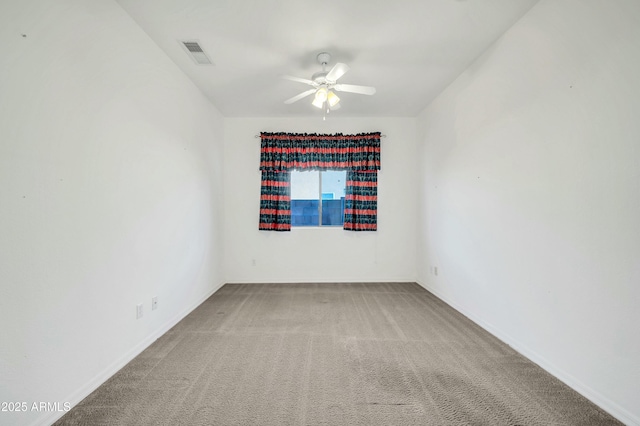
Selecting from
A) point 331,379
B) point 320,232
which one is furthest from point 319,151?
point 331,379

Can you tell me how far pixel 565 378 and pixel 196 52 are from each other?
13.0 ft

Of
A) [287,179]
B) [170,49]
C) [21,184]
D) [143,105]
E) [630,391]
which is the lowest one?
[630,391]

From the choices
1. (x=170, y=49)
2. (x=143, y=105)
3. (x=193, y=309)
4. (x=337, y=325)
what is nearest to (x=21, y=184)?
(x=143, y=105)

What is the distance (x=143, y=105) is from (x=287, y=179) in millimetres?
2328

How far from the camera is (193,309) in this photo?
10.4 feet

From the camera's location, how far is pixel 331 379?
71.8 inches

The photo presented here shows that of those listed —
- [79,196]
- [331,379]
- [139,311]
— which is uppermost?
[79,196]

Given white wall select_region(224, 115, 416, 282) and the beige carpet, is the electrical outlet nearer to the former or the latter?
the beige carpet

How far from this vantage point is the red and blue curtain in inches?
168

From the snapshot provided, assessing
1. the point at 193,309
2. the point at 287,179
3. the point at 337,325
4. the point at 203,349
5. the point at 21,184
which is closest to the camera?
the point at 21,184

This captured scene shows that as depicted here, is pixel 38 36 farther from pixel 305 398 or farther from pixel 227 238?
pixel 227 238

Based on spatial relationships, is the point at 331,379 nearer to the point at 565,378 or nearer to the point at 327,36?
the point at 565,378

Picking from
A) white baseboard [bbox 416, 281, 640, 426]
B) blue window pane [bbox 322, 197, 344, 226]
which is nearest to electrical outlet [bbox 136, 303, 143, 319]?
blue window pane [bbox 322, 197, 344, 226]

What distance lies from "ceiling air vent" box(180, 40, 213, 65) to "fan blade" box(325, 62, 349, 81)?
1226 millimetres
